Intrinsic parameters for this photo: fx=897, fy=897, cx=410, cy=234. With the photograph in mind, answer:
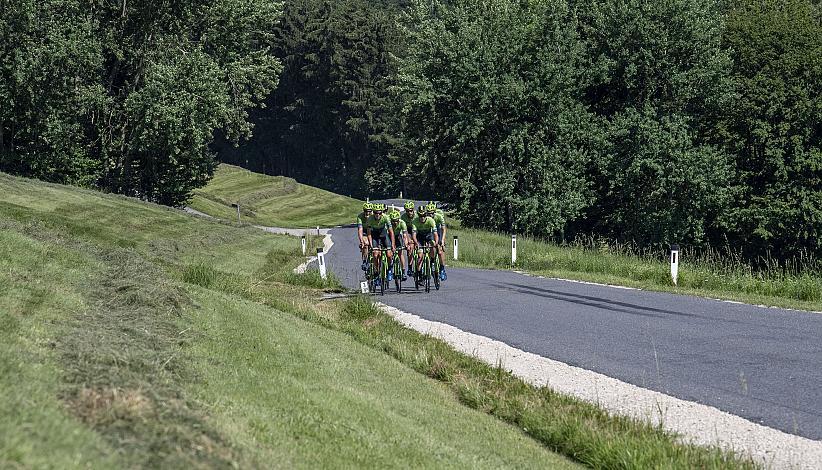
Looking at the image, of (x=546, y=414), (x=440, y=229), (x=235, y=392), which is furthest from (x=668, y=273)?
(x=235, y=392)

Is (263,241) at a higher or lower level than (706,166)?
lower

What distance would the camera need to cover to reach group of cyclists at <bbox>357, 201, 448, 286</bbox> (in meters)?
20.1

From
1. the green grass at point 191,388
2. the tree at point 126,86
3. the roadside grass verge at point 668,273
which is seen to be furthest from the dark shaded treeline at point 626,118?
the green grass at point 191,388

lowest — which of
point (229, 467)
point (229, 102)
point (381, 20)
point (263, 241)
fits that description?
point (263, 241)

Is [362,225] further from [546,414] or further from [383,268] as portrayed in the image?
[546,414]

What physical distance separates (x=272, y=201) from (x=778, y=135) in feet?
185

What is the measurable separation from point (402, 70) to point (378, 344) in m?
39.2

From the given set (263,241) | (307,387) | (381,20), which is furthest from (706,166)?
(381,20)

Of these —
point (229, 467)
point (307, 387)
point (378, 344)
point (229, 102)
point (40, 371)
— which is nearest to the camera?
point (229, 467)

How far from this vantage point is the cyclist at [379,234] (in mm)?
20047

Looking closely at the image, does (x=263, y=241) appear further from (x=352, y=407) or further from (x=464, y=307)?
(x=352, y=407)

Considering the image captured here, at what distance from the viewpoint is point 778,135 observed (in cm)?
4228

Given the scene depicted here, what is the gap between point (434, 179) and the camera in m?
51.1

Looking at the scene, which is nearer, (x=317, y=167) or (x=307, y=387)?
(x=307, y=387)
